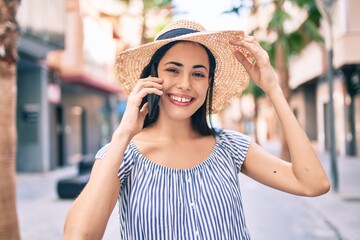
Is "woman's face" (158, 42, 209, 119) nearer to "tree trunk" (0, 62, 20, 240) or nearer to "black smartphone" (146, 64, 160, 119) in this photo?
"black smartphone" (146, 64, 160, 119)

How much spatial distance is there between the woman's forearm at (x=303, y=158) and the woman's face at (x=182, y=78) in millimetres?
347

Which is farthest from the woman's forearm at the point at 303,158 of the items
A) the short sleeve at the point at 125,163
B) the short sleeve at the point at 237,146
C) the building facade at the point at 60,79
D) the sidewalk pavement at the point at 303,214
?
the building facade at the point at 60,79

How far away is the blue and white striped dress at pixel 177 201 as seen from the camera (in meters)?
1.57

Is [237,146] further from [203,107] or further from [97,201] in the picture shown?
[97,201]

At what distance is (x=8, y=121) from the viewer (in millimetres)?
4285

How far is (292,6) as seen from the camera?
1352 cm

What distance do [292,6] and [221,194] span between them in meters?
12.9

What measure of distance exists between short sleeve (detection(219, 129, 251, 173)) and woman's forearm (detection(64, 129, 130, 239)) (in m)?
0.50

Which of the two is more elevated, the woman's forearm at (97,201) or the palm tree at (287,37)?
the palm tree at (287,37)

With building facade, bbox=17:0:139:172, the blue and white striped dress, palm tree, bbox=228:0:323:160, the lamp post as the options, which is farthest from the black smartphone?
palm tree, bbox=228:0:323:160

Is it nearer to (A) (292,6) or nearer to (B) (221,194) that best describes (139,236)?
(B) (221,194)

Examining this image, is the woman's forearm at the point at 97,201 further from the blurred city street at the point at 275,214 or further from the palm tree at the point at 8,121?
the blurred city street at the point at 275,214

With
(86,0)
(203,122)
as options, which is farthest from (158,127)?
(86,0)

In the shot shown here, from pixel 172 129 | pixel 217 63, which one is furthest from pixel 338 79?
pixel 172 129
